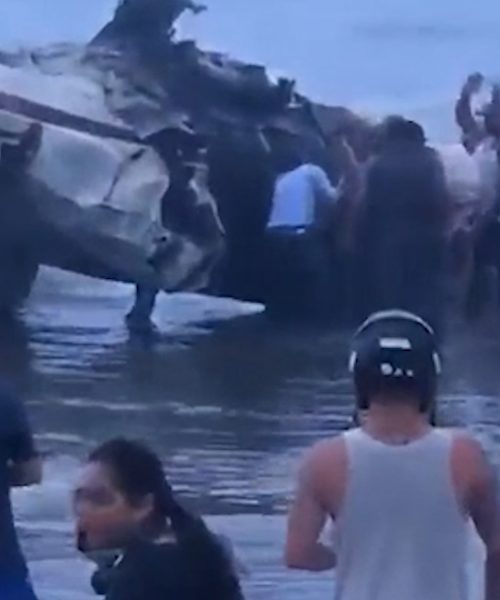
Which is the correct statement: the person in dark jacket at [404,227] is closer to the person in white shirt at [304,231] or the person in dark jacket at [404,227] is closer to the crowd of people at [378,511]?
the person in white shirt at [304,231]

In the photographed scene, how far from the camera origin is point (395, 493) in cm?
302

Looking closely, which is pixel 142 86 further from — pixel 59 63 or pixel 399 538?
pixel 399 538

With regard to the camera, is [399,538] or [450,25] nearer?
[399,538]

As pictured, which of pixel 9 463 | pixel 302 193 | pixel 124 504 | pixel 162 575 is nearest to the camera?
pixel 162 575

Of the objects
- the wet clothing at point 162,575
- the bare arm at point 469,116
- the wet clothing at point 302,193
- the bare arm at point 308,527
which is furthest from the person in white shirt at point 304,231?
the wet clothing at point 162,575

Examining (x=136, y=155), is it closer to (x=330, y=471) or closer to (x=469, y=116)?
(x=469, y=116)

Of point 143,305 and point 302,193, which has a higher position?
point 302,193

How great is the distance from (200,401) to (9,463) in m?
0.37

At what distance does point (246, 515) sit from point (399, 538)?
61 cm

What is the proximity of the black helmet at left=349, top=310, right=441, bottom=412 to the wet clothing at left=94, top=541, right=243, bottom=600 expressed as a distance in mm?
376

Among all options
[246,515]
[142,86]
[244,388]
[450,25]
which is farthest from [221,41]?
[246,515]

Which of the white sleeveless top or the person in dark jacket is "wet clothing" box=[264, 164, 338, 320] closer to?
the person in dark jacket

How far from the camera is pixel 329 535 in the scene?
10.2ft

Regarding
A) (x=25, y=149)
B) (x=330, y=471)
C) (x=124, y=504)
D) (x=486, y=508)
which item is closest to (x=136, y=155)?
(x=25, y=149)
